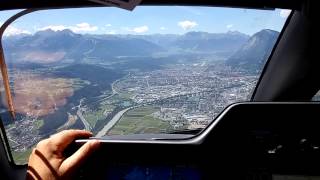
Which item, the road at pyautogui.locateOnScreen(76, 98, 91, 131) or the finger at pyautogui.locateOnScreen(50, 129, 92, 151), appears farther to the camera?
the road at pyautogui.locateOnScreen(76, 98, 91, 131)

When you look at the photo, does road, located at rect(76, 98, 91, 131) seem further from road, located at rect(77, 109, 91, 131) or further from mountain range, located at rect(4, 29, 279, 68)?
mountain range, located at rect(4, 29, 279, 68)

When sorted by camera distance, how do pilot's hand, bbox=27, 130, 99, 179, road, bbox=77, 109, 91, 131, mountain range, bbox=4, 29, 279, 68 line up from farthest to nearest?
mountain range, bbox=4, 29, 279, 68 → road, bbox=77, 109, 91, 131 → pilot's hand, bbox=27, 130, 99, 179

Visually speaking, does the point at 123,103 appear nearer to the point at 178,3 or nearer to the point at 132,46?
the point at 132,46

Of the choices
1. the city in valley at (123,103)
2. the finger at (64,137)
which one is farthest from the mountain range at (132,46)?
the finger at (64,137)

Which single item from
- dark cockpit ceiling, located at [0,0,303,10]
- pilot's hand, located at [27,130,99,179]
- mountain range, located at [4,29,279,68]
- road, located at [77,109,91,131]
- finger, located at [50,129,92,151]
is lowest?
pilot's hand, located at [27,130,99,179]

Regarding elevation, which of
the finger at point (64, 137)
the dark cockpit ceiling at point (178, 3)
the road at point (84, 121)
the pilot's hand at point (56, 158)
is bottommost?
the pilot's hand at point (56, 158)

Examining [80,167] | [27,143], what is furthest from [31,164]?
[27,143]

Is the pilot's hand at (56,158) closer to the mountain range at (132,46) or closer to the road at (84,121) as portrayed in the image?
the road at (84,121)

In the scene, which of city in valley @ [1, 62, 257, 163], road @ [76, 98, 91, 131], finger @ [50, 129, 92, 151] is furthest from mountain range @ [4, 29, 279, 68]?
finger @ [50, 129, 92, 151]
